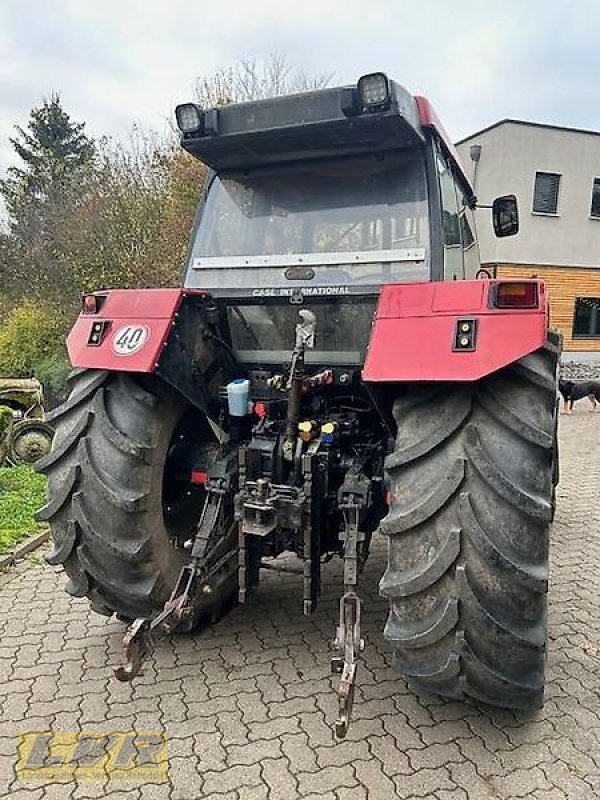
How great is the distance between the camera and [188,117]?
3.25 m

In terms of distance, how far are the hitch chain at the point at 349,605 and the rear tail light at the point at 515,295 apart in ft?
3.17

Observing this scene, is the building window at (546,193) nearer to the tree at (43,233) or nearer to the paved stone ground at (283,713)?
the tree at (43,233)

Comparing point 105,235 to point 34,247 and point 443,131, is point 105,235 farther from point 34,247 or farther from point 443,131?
point 443,131

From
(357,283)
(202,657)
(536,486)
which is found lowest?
(202,657)

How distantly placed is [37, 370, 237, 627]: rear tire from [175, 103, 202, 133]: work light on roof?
1229 millimetres

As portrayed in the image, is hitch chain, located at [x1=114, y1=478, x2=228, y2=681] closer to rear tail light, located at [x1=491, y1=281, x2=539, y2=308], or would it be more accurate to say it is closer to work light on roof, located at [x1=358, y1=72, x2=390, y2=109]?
rear tail light, located at [x1=491, y1=281, x2=539, y2=308]

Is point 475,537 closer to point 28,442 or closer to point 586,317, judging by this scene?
point 28,442

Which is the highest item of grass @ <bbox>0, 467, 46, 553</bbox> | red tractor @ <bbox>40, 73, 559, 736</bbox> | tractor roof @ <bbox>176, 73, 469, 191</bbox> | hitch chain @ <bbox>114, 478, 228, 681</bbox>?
tractor roof @ <bbox>176, 73, 469, 191</bbox>

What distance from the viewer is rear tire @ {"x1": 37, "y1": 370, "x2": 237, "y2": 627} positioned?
2.97 meters

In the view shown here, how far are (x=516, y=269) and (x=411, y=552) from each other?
17452mm

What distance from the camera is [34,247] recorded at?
15055mm

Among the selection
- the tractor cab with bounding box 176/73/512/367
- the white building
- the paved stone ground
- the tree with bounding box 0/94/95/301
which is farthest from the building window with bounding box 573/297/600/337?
the tractor cab with bounding box 176/73/512/367

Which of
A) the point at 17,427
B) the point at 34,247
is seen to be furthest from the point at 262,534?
the point at 34,247

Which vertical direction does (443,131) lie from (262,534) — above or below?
above
